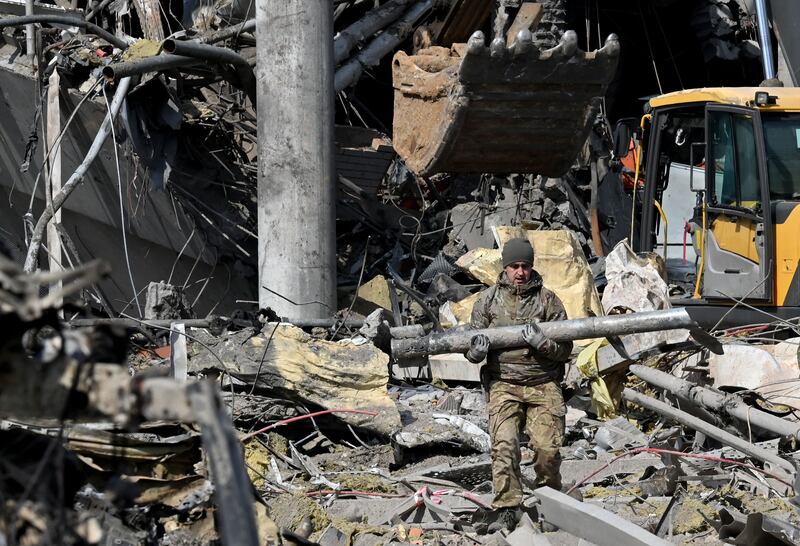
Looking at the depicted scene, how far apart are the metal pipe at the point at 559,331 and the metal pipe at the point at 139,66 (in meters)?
3.97

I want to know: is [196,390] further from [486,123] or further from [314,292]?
[314,292]

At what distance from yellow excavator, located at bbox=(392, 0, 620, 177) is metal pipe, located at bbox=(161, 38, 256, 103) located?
A: 148 cm

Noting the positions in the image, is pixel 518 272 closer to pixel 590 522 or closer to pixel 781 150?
pixel 590 522

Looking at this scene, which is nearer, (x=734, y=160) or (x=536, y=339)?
(x=536, y=339)

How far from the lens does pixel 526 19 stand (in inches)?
400

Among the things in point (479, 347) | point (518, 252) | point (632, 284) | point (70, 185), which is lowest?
point (632, 284)

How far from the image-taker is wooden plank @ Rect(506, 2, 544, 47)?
10.1m

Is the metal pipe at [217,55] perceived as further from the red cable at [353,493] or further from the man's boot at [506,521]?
the man's boot at [506,521]

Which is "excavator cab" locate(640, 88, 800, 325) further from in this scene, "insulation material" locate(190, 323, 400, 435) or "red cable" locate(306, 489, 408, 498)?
"red cable" locate(306, 489, 408, 498)

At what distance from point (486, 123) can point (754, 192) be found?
240 cm

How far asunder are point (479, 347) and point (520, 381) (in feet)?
1.18

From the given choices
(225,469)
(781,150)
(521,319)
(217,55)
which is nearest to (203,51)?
(217,55)

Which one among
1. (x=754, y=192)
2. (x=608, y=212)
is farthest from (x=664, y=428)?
(x=608, y=212)

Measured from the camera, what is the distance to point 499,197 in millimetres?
13789
